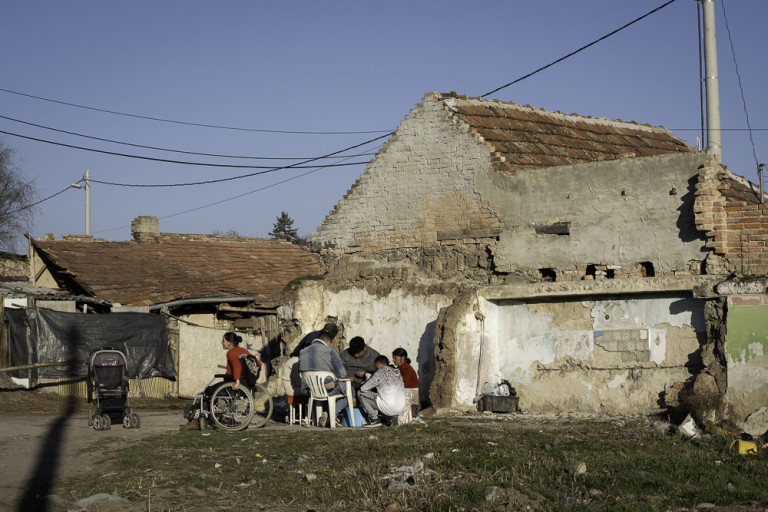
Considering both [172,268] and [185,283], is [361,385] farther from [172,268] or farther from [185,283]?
[172,268]

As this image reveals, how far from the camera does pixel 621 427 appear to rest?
12156 millimetres

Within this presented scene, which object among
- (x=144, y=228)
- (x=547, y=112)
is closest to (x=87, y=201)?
(x=144, y=228)

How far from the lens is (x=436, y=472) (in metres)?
8.67

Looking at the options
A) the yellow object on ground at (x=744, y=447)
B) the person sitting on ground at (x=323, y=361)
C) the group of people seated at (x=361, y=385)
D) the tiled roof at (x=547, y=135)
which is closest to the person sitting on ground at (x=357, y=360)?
the group of people seated at (x=361, y=385)

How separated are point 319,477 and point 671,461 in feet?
12.1

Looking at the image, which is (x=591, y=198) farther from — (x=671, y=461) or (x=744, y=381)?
(x=671, y=461)

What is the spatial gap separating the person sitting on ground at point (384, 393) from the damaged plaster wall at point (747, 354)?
4710 millimetres

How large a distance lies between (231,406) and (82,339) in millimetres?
7605

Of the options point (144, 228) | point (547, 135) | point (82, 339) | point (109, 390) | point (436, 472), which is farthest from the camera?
point (144, 228)

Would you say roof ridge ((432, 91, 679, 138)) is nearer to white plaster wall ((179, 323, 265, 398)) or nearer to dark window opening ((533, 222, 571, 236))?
dark window opening ((533, 222, 571, 236))

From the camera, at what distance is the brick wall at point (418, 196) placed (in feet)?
51.8

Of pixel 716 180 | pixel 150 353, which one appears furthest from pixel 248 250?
pixel 716 180

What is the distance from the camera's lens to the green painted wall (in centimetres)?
1237

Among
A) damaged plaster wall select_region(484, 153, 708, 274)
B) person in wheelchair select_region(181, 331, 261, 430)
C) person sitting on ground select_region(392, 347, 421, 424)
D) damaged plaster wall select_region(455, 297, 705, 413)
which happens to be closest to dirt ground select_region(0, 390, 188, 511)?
person in wheelchair select_region(181, 331, 261, 430)
